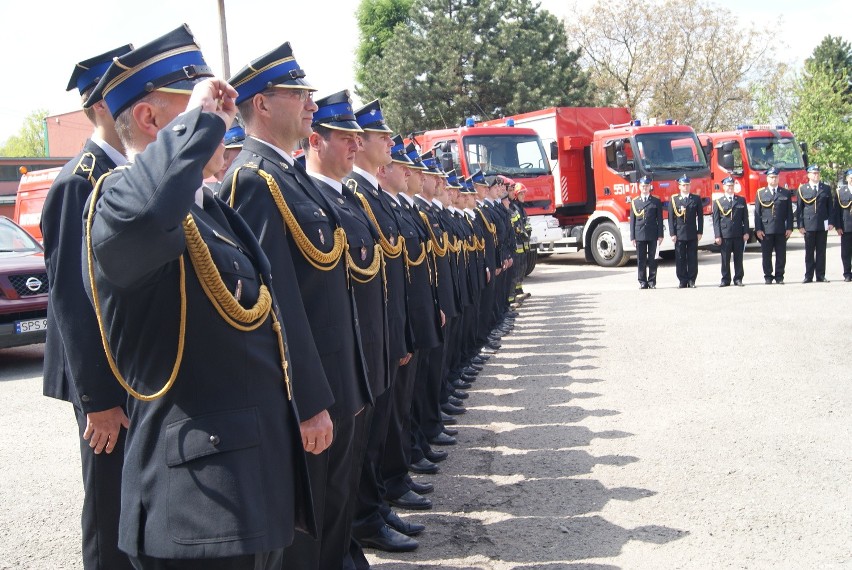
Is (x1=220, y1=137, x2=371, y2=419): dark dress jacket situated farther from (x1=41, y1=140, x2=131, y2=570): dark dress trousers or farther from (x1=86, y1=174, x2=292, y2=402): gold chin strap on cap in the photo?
(x1=86, y1=174, x2=292, y2=402): gold chin strap on cap

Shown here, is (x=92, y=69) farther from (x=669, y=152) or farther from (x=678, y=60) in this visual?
(x=678, y=60)

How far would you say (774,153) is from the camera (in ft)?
65.6

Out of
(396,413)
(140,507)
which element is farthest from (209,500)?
(396,413)

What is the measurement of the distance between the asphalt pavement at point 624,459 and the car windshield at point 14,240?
1272 millimetres

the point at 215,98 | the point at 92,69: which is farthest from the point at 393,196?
the point at 215,98

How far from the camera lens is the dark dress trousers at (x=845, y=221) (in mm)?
13977

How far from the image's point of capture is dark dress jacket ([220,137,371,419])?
2.80 metres

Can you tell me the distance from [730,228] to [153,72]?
13920 millimetres

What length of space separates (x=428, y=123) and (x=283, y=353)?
31962 mm

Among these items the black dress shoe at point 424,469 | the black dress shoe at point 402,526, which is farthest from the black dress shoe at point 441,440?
the black dress shoe at point 402,526

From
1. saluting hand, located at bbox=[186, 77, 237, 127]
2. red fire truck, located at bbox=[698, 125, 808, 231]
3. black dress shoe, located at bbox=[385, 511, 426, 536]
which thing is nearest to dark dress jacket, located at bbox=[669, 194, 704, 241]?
red fire truck, located at bbox=[698, 125, 808, 231]

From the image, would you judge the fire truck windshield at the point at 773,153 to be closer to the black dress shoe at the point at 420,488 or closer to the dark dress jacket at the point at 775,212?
the dark dress jacket at the point at 775,212

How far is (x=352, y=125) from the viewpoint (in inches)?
147

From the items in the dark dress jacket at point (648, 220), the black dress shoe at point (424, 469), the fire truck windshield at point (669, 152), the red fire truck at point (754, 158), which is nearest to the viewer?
the black dress shoe at point (424, 469)
